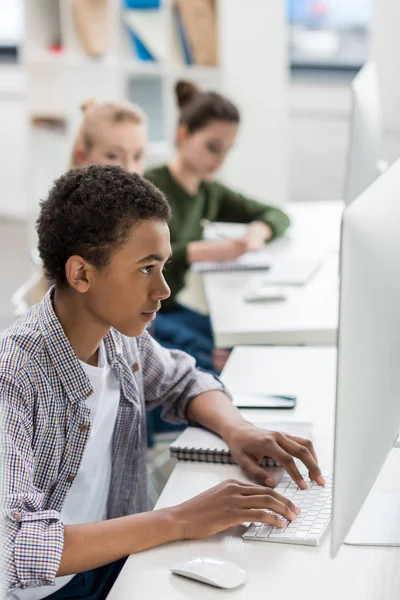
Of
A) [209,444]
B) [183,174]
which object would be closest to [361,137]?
[183,174]

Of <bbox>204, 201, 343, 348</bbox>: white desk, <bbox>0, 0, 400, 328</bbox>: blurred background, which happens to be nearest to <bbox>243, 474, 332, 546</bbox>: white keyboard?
<bbox>204, 201, 343, 348</bbox>: white desk

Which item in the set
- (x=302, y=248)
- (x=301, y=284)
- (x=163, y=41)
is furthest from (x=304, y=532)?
(x=163, y=41)

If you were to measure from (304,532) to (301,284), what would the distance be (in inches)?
49.2

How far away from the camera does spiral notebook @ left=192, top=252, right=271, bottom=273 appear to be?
2529 mm

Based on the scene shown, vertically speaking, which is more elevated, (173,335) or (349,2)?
(349,2)

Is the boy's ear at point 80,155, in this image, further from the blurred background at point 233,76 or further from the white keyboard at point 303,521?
the white keyboard at point 303,521

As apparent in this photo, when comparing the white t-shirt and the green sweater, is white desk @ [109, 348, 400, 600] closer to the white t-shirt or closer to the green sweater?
the white t-shirt

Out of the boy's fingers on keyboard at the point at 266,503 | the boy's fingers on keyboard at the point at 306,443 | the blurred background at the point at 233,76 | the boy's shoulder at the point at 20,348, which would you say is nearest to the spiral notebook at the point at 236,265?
the blurred background at the point at 233,76

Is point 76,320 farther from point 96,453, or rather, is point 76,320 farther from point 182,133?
point 182,133

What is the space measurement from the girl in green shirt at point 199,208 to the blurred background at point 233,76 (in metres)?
0.50

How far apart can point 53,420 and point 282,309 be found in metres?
1.01

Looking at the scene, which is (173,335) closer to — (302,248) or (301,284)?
(301,284)

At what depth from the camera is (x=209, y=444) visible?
145cm

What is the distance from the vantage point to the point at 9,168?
6160 millimetres
